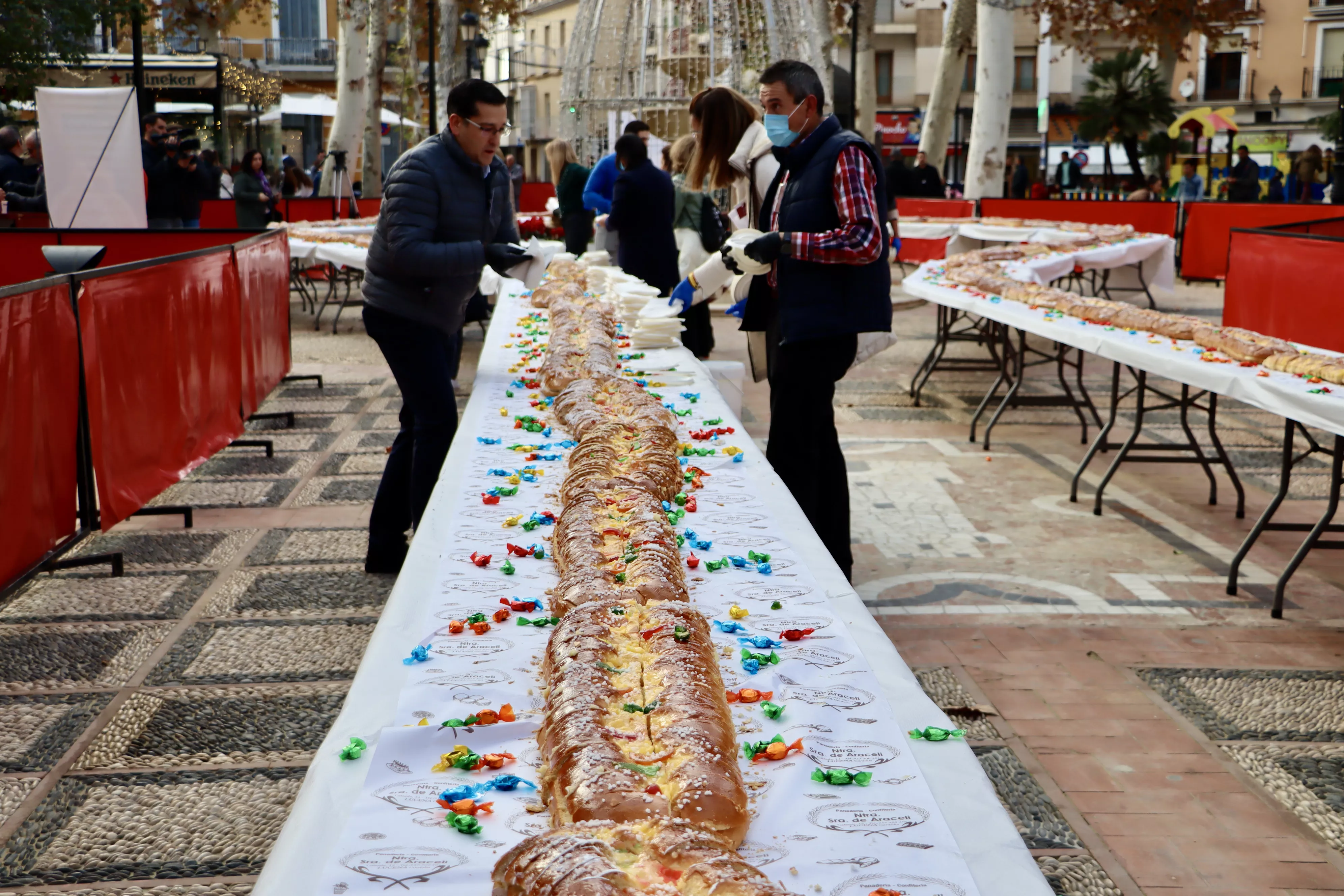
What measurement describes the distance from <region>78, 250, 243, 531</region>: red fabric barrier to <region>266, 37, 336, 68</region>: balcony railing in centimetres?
4681

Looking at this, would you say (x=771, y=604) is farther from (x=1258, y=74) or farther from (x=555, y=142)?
(x=1258, y=74)

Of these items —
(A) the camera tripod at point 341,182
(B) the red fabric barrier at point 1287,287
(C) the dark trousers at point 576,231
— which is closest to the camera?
(B) the red fabric barrier at point 1287,287

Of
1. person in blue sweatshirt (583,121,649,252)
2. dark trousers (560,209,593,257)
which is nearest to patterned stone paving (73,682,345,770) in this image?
person in blue sweatshirt (583,121,649,252)

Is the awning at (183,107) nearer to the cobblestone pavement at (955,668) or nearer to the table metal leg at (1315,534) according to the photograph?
the cobblestone pavement at (955,668)

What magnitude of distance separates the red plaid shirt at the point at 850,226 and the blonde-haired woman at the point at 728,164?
0.69 m

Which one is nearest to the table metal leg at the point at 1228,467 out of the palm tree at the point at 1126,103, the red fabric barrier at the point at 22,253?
the red fabric barrier at the point at 22,253

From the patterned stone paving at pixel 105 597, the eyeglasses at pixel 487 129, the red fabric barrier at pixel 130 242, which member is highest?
the eyeglasses at pixel 487 129

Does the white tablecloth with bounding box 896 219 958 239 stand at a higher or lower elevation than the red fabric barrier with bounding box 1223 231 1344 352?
higher

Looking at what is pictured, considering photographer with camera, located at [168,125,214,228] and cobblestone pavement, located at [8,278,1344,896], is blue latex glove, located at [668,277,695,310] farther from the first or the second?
photographer with camera, located at [168,125,214,228]

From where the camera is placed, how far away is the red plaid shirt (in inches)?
166

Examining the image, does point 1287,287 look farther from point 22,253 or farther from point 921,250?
point 921,250

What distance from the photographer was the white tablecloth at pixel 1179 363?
4.38 m

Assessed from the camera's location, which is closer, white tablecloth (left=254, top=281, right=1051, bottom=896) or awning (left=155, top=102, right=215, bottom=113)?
white tablecloth (left=254, top=281, right=1051, bottom=896)

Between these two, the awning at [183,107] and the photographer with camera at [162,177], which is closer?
the photographer with camera at [162,177]
